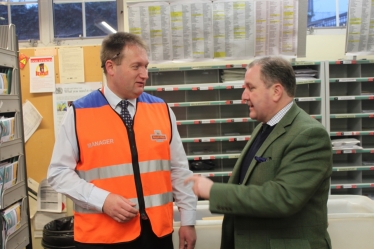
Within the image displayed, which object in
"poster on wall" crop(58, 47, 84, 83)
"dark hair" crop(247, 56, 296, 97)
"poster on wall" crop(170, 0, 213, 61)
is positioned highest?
"poster on wall" crop(170, 0, 213, 61)

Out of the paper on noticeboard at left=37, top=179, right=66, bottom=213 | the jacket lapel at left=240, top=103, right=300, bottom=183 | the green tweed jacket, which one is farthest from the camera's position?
the paper on noticeboard at left=37, top=179, right=66, bottom=213

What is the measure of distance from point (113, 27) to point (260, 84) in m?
3.37

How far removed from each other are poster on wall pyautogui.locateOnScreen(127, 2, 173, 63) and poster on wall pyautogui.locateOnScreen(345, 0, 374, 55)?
1.79 m

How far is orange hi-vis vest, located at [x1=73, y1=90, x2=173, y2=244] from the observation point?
163cm

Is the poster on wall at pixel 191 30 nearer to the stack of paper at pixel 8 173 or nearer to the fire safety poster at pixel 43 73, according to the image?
the fire safety poster at pixel 43 73

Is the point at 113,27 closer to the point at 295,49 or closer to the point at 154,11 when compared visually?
the point at 154,11

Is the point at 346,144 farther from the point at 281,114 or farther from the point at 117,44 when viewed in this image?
the point at 117,44

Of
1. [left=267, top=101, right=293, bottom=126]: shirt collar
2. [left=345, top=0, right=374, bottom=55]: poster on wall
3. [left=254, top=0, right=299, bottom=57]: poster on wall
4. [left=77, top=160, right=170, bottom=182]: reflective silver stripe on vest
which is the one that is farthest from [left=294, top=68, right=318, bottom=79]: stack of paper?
[left=77, top=160, right=170, bottom=182]: reflective silver stripe on vest

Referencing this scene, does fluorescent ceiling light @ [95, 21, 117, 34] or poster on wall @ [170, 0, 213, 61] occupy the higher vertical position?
fluorescent ceiling light @ [95, 21, 117, 34]

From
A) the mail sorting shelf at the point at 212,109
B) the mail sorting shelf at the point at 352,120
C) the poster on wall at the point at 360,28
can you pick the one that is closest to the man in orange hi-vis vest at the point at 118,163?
the mail sorting shelf at the point at 212,109

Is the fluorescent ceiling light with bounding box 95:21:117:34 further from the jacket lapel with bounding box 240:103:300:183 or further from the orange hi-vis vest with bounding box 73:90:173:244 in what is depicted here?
the jacket lapel with bounding box 240:103:300:183

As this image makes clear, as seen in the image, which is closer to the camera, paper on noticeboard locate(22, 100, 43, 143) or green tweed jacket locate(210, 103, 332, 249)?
green tweed jacket locate(210, 103, 332, 249)

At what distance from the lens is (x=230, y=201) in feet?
4.56

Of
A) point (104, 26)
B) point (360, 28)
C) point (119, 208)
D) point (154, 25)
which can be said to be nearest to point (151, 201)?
point (119, 208)
